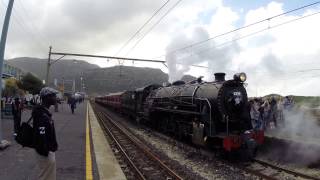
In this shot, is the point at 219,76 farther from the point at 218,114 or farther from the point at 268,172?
the point at 268,172

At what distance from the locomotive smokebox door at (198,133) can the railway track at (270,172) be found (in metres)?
1.97

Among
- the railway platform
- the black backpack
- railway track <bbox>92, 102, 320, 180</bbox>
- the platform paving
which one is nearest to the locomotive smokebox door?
railway track <bbox>92, 102, 320, 180</bbox>

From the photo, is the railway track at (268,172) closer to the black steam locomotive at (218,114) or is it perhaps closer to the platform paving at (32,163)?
the black steam locomotive at (218,114)

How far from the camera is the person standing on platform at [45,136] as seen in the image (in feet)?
18.5

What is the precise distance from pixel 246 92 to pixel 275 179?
509 cm

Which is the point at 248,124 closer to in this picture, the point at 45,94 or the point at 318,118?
the point at 318,118

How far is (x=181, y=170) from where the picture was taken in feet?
40.0

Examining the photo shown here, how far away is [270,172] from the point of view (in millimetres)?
12070

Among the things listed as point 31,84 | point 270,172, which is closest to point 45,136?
point 270,172

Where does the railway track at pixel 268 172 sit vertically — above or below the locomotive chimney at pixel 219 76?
below

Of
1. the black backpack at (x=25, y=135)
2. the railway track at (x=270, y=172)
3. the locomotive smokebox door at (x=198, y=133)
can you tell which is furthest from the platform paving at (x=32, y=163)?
the railway track at (x=270, y=172)

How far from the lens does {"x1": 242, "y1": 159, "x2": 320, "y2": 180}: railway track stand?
1109 cm

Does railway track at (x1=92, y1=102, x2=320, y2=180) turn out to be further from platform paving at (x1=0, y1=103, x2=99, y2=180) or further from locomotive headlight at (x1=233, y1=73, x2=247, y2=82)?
locomotive headlight at (x1=233, y1=73, x2=247, y2=82)

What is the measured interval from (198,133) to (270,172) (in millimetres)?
3460
